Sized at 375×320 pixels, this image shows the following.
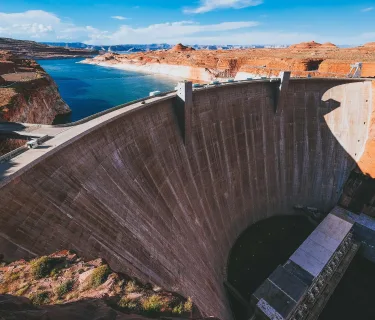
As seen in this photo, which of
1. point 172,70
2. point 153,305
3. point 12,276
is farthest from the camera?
point 172,70

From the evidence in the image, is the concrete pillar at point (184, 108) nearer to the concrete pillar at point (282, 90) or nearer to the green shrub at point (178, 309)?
the concrete pillar at point (282, 90)

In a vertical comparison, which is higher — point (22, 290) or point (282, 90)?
point (282, 90)

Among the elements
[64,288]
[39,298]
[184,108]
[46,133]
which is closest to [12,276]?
[39,298]

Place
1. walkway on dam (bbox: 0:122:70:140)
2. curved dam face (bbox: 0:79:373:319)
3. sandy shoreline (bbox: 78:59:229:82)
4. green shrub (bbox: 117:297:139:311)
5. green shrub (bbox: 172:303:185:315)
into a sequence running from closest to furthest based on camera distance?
green shrub (bbox: 117:297:139:311) → green shrub (bbox: 172:303:185:315) → curved dam face (bbox: 0:79:373:319) → walkway on dam (bbox: 0:122:70:140) → sandy shoreline (bbox: 78:59:229:82)

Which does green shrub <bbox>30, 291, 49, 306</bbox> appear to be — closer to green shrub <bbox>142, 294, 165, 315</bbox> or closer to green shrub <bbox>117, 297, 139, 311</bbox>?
green shrub <bbox>117, 297, 139, 311</bbox>

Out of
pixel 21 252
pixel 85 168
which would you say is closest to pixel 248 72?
pixel 85 168

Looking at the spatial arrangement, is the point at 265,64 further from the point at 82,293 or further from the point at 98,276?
the point at 82,293

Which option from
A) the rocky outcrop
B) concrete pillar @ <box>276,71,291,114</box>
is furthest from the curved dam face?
the rocky outcrop
